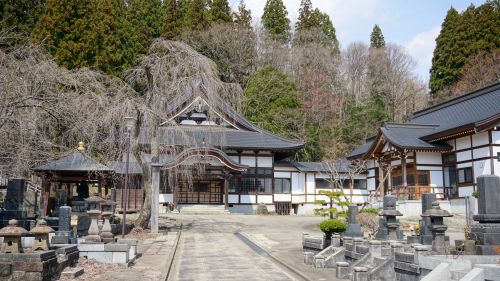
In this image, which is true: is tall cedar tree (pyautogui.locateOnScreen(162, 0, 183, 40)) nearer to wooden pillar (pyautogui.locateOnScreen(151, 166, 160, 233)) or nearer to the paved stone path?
wooden pillar (pyautogui.locateOnScreen(151, 166, 160, 233))

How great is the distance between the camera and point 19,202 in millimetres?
13320

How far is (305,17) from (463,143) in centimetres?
3067

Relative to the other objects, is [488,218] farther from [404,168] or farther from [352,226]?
[404,168]

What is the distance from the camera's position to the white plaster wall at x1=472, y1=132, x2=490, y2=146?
81.7ft

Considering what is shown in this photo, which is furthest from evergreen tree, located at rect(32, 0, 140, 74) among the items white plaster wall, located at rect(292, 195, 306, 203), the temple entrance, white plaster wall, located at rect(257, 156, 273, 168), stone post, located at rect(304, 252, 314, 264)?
stone post, located at rect(304, 252, 314, 264)

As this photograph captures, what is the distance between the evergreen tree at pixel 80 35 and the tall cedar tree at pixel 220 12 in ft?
43.2

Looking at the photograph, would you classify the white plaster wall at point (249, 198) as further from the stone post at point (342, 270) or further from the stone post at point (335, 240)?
the stone post at point (342, 270)

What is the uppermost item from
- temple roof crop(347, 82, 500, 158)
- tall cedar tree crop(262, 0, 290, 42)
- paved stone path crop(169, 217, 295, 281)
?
tall cedar tree crop(262, 0, 290, 42)

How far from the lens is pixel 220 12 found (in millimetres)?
47000

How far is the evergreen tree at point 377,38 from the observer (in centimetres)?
5403

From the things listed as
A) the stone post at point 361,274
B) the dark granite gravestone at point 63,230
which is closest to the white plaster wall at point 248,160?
the dark granite gravestone at point 63,230

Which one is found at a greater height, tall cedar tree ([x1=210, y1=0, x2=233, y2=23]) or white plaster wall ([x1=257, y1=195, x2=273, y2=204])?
tall cedar tree ([x1=210, y1=0, x2=233, y2=23])

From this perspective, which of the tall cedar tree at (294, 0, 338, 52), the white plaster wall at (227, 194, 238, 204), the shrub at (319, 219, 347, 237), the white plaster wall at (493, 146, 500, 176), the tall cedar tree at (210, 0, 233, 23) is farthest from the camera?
the tall cedar tree at (294, 0, 338, 52)

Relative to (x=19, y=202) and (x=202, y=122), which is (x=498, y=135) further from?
(x=19, y=202)
